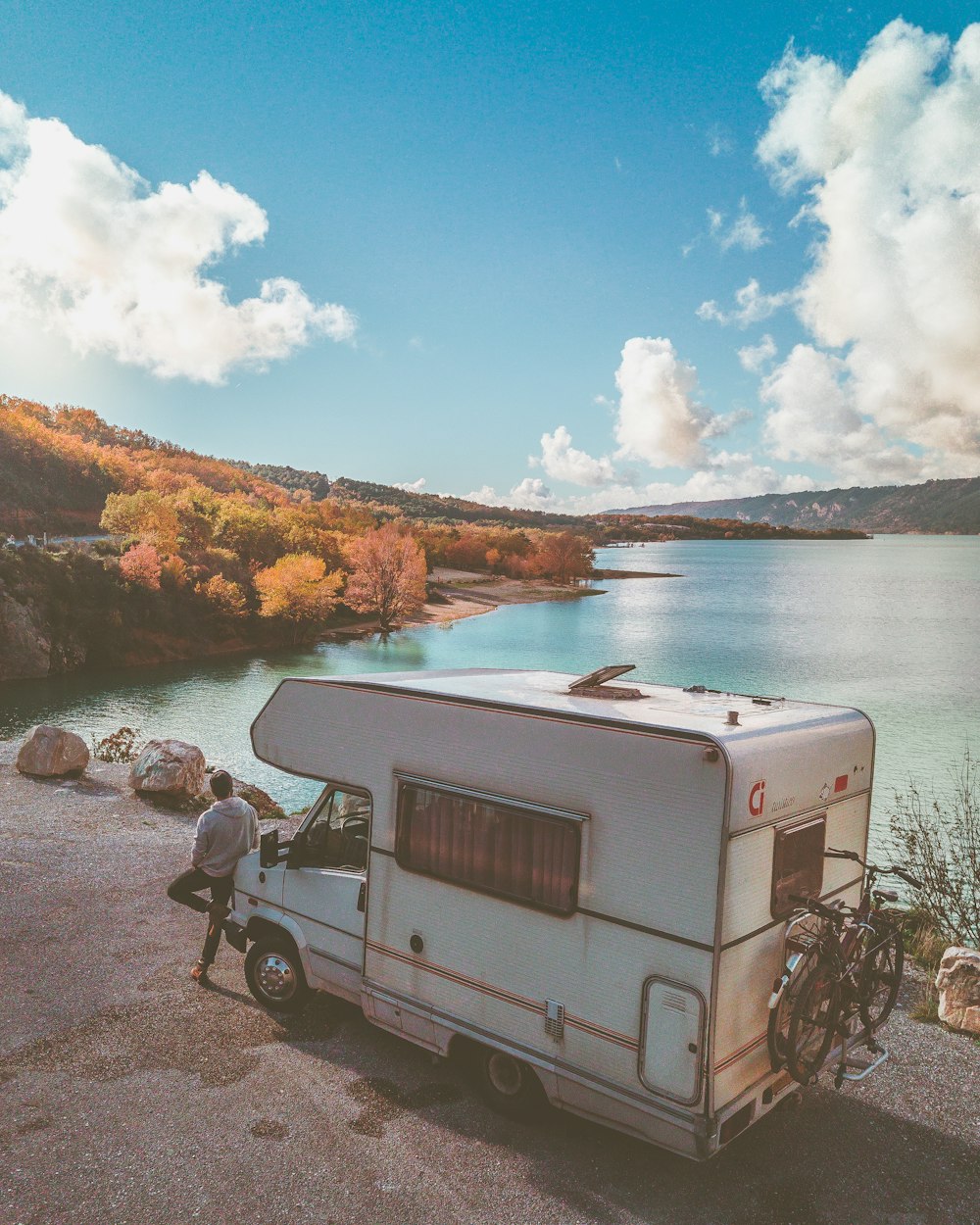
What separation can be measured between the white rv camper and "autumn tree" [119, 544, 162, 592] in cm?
5202

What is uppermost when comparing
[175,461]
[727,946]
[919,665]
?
[175,461]

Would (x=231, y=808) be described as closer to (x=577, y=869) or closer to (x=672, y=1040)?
(x=577, y=869)

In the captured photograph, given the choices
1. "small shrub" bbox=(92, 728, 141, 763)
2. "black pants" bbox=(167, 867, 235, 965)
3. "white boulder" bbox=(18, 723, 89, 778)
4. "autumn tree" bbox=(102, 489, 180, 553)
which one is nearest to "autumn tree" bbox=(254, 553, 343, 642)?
"autumn tree" bbox=(102, 489, 180, 553)

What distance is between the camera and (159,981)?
27.7ft

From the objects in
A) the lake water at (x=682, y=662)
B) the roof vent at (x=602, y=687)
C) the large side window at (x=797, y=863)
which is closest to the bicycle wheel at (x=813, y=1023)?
the large side window at (x=797, y=863)

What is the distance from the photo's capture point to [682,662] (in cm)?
5416

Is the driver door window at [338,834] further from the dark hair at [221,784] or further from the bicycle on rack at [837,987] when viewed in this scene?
the bicycle on rack at [837,987]

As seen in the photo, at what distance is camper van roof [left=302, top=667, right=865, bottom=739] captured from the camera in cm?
556

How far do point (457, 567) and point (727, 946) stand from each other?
400 ft

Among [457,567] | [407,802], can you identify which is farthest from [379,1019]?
[457,567]

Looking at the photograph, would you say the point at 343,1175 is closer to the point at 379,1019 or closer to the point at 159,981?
the point at 379,1019

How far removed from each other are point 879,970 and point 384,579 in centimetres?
6984

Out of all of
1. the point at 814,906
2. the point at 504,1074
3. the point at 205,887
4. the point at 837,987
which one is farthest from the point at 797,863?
the point at 205,887

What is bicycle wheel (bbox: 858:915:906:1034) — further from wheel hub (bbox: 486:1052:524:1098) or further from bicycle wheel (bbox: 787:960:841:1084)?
wheel hub (bbox: 486:1052:524:1098)
